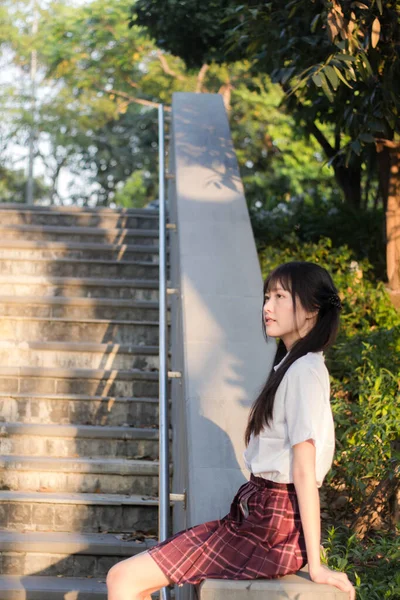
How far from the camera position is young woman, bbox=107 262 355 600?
7.32 feet

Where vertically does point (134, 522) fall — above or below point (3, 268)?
below

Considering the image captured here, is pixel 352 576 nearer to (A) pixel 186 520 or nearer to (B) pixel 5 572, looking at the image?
(A) pixel 186 520

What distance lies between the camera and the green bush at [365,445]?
11.4 feet

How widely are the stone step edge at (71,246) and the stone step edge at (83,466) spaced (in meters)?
2.73

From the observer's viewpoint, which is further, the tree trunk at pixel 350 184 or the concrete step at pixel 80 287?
the tree trunk at pixel 350 184

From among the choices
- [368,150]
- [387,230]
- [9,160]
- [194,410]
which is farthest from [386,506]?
[9,160]

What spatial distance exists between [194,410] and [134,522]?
1.09 meters

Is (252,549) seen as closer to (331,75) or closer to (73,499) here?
(73,499)

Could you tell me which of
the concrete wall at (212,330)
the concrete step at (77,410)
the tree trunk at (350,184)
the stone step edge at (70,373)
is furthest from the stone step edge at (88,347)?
the tree trunk at (350,184)

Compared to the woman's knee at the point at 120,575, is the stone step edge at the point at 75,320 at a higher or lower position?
higher

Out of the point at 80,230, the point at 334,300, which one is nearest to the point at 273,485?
the point at 334,300

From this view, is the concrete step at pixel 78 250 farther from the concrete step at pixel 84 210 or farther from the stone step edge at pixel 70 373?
the stone step edge at pixel 70 373

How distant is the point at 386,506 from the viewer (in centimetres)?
410

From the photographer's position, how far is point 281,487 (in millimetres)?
2324
